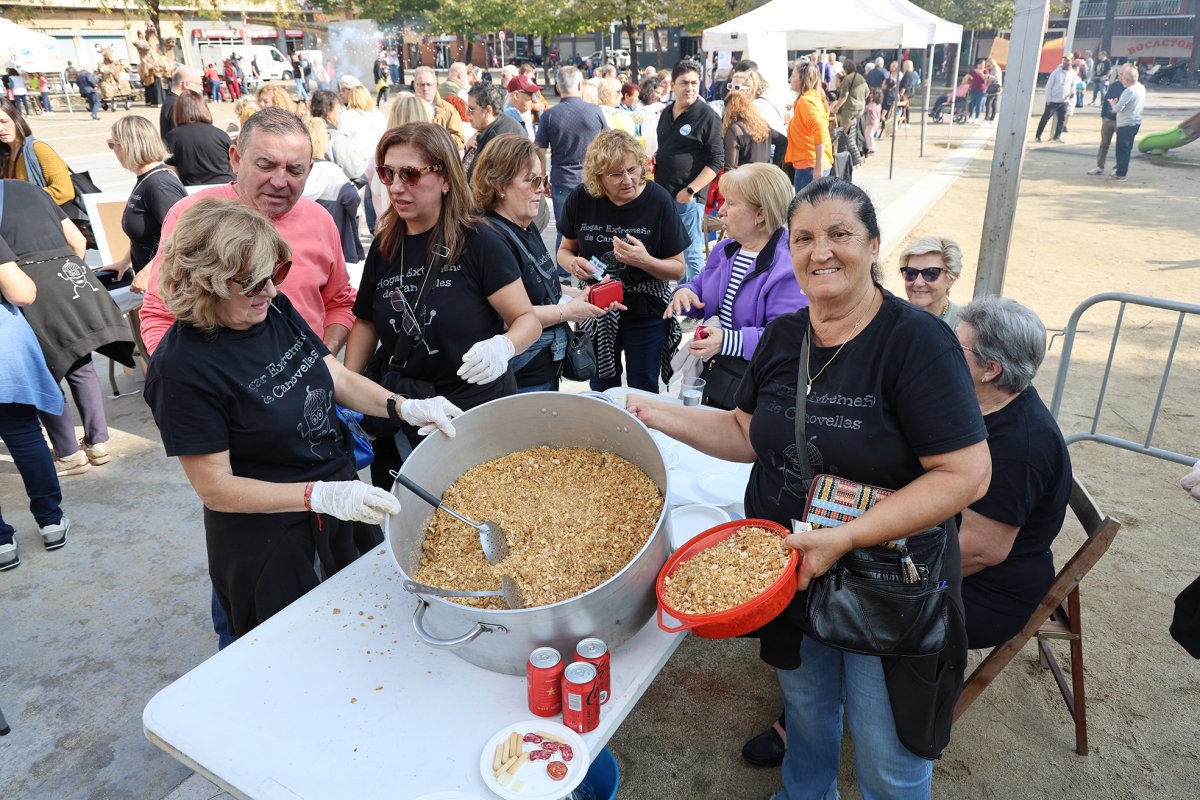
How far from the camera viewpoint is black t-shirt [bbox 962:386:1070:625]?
221 centimetres

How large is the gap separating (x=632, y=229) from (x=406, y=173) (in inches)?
65.0

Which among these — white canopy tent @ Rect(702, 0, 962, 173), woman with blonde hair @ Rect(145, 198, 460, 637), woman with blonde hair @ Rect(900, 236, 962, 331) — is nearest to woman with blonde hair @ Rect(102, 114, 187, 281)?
woman with blonde hair @ Rect(145, 198, 460, 637)

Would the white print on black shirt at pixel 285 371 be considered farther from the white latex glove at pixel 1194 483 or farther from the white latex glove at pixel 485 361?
the white latex glove at pixel 1194 483

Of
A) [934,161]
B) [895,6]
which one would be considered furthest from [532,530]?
[934,161]

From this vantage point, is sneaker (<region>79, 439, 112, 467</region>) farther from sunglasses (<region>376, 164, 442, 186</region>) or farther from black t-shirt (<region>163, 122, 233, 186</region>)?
sunglasses (<region>376, 164, 442, 186</region>)

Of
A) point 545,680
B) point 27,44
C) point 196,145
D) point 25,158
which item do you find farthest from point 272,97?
point 27,44

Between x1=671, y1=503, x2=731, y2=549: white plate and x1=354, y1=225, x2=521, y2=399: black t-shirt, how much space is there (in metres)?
0.93

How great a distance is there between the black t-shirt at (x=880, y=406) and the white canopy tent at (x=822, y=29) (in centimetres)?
1134

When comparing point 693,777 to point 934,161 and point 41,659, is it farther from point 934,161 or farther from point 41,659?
point 934,161

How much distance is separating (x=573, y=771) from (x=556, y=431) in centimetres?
103

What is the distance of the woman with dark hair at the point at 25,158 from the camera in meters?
4.70

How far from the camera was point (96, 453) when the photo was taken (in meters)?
4.78

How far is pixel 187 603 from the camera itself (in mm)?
3582

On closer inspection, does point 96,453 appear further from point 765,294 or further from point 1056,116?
point 1056,116
